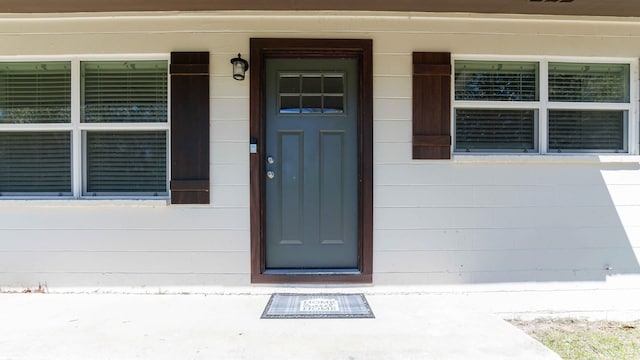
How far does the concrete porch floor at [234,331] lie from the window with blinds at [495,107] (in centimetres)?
139

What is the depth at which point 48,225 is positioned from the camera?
3387 millimetres

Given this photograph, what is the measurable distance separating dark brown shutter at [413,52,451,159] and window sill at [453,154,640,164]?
0.66 ft

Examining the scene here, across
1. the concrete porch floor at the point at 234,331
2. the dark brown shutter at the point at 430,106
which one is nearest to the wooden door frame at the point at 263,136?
the concrete porch floor at the point at 234,331

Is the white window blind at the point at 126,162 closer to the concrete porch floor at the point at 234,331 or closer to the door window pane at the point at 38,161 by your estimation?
the door window pane at the point at 38,161

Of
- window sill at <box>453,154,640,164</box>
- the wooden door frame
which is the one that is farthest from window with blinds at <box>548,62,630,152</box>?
the wooden door frame

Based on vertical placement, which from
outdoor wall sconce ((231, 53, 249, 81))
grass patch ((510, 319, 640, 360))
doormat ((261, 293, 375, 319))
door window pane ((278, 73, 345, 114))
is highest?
outdoor wall sconce ((231, 53, 249, 81))

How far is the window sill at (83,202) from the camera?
3.33 metres

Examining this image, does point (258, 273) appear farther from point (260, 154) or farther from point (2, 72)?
point (2, 72)

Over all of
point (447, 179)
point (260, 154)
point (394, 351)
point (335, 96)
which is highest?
point (335, 96)

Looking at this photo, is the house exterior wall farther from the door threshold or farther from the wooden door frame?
the door threshold

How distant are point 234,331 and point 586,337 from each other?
2.46 m

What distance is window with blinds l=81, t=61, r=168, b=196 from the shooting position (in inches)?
135

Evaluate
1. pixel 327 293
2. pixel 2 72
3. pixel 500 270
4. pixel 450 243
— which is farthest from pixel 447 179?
pixel 2 72

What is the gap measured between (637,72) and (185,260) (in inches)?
168
